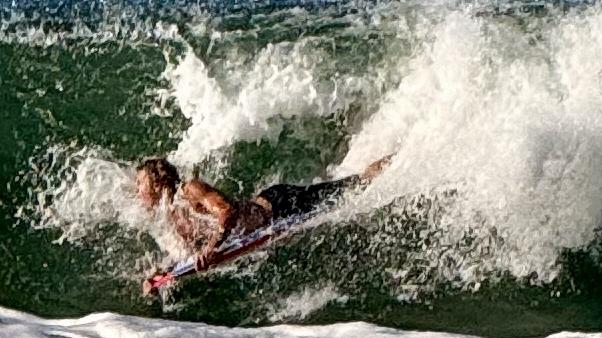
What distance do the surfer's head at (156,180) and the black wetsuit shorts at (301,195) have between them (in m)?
0.51

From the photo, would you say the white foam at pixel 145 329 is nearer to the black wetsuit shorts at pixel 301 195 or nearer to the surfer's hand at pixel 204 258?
the surfer's hand at pixel 204 258

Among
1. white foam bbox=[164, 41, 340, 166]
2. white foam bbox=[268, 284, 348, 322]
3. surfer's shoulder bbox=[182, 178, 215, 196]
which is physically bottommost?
white foam bbox=[268, 284, 348, 322]

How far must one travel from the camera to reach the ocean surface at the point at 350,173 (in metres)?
6.29

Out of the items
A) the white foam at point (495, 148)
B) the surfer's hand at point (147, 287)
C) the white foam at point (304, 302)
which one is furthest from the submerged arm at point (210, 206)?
the white foam at point (495, 148)

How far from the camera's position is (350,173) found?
6.57m

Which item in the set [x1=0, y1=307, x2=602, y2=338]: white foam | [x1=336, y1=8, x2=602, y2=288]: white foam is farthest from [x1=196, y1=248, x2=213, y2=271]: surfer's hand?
[x1=336, y1=8, x2=602, y2=288]: white foam

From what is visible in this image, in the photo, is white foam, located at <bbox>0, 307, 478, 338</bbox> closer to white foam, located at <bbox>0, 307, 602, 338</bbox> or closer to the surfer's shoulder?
white foam, located at <bbox>0, 307, 602, 338</bbox>

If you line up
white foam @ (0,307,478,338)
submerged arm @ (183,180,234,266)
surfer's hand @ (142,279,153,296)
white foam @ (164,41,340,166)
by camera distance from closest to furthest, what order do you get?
1. white foam @ (0,307,478,338)
2. submerged arm @ (183,180,234,266)
3. surfer's hand @ (142,279,153,296)
4. white foam @ (164,41,340,166)

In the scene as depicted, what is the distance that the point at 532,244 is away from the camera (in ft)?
20.7

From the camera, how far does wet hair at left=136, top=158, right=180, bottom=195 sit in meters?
5.97

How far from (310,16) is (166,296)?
9.43ft

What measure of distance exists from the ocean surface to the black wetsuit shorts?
10 cm

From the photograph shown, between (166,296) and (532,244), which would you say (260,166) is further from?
(532,244)

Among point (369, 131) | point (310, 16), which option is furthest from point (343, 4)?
point (369, 131)
